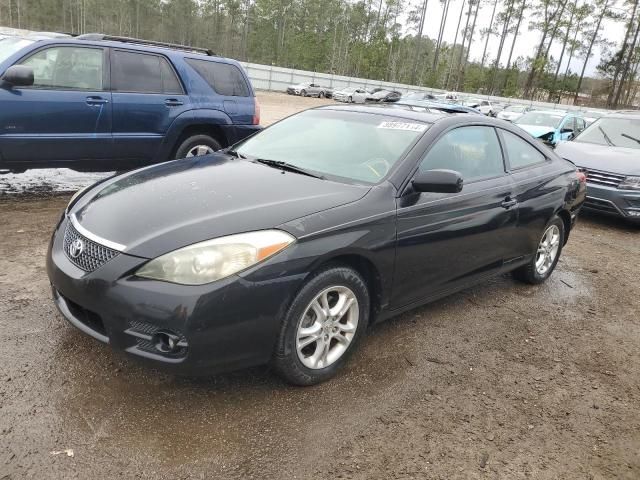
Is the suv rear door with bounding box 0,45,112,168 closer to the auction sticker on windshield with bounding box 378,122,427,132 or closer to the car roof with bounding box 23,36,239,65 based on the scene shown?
the car roof with bounding box 23,36,239,65

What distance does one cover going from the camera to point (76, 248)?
2777 mm

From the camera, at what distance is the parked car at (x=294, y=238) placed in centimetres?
251

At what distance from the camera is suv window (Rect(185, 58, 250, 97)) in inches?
274

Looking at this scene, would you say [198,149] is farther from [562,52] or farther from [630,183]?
[562,52]

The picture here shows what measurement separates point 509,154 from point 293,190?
218 centimetres

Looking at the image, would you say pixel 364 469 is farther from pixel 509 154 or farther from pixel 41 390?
pixel 509 154

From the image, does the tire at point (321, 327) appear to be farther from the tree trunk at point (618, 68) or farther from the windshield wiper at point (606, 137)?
the tree trunk at point (618, 68)

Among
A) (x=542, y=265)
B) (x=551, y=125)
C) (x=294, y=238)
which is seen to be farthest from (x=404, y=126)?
(x=551, y=125)

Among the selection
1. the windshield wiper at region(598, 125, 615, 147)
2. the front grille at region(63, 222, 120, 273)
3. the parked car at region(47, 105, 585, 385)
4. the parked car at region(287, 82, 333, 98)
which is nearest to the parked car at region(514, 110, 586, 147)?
the windshield wiper at region(598, 125, 615, 147)

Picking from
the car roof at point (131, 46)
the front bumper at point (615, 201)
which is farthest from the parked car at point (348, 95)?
the car roof at point (131, 46)

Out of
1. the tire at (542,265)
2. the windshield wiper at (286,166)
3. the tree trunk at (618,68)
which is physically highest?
the tree trunk at (618,68)

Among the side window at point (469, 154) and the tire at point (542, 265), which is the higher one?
the side window at point (469, 154)

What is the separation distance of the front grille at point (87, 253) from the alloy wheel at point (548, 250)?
3.78 meters

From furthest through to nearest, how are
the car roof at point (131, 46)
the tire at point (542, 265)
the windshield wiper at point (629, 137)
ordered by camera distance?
the windshield wiper at point (629, 137)
the car roof at point (131, 46)
the tire at point (542, 265)
